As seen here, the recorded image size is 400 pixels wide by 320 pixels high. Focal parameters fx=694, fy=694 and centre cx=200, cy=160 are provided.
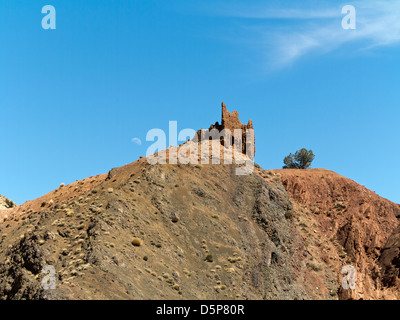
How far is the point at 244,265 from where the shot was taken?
7931 cm

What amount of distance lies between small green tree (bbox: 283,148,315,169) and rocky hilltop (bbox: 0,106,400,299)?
64.6 feet

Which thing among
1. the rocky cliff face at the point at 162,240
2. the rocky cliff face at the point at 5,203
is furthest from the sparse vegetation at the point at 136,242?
the rocky cliff face at the point at 5,203

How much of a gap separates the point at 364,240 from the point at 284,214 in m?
16.4

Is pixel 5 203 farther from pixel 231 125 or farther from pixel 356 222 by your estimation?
pixel 356 222

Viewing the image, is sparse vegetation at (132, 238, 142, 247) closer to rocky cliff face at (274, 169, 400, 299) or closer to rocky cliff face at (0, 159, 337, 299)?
rocky cliff face at (0, 159, 337, 299)

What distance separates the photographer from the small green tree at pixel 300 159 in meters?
136

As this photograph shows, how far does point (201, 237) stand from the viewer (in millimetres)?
80000

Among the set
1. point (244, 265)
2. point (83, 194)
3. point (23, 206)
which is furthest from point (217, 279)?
point (23, 206)

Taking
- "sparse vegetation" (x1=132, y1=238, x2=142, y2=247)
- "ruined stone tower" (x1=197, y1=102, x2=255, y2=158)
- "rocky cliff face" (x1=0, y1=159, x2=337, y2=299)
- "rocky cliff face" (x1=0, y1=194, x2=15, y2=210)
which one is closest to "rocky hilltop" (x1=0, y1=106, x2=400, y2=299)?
"rocky cliff face" (x1=0, y1=159, x2=337, y2=299)

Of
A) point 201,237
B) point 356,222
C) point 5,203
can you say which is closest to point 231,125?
point 201,237

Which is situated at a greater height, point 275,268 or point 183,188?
point 183,188

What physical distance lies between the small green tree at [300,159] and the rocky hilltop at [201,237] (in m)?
19.7

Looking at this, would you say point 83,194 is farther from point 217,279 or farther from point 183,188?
point 217,279

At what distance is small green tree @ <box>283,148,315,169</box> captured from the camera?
447ft
